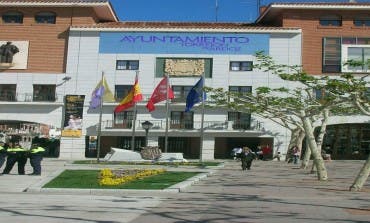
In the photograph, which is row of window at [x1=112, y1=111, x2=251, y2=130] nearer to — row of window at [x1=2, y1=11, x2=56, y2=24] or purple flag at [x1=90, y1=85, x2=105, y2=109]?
purple flag at [x1=90, y1=85, x2=105, y2=109]

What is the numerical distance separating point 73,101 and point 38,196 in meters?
32.7

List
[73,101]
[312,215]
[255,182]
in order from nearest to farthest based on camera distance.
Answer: [312,215] → [255,182] → [73,101]

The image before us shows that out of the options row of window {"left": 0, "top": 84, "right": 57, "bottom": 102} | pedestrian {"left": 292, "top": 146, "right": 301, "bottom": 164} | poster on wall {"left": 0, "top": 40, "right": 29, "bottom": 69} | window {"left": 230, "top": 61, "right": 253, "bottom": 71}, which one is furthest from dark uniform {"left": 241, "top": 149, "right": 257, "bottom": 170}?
poster on wall {"left": 0, "top": 40, "right": 29, "bottom": 69}

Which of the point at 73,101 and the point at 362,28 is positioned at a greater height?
the point at 362,28

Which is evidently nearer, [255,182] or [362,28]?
[255,182]

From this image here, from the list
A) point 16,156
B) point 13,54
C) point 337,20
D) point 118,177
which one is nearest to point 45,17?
point 13,54

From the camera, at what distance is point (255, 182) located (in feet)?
67.4

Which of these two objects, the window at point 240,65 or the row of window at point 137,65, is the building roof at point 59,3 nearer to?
the row of window at point 137,65

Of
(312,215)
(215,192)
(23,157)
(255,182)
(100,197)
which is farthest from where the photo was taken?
(23,157)

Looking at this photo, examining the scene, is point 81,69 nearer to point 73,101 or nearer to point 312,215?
point 73,101

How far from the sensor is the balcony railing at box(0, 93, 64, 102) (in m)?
48.1

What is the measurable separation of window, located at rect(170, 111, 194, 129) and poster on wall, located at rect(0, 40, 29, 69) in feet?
45.3

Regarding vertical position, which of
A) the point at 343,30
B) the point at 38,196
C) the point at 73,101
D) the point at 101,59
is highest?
the point at 343,30

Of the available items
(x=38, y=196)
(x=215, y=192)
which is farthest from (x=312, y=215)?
(x=38, y=196)
